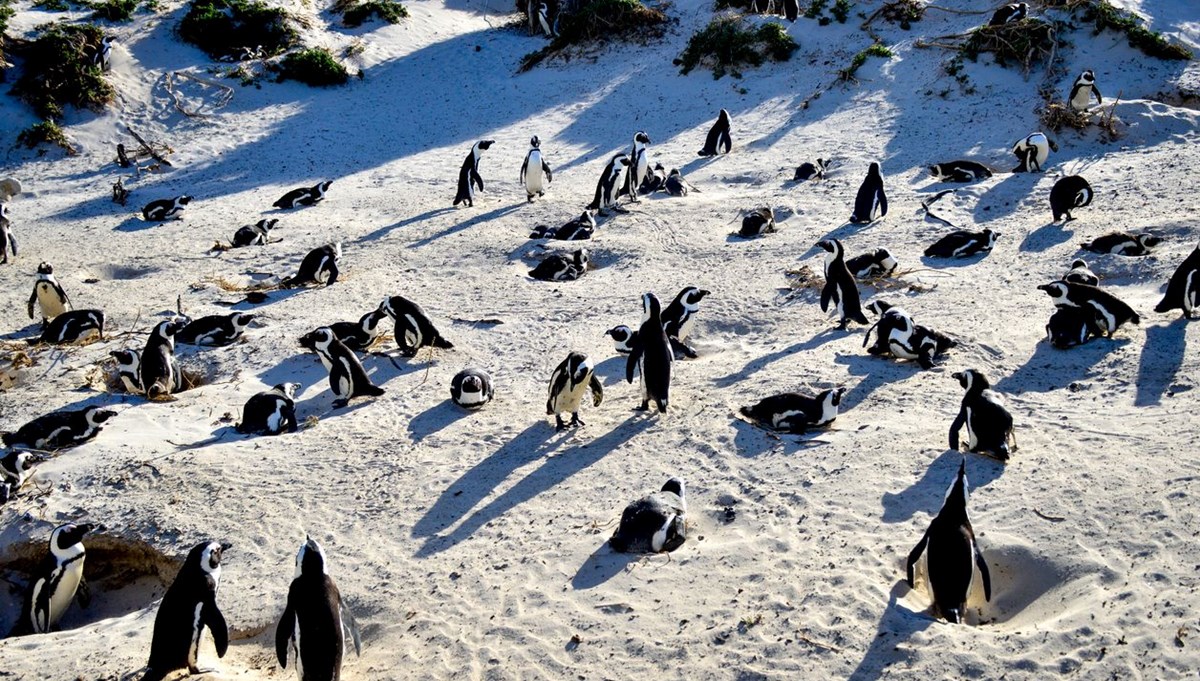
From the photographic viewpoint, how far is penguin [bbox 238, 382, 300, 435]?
7.35m

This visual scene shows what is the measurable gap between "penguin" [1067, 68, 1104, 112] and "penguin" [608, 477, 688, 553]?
11.0m

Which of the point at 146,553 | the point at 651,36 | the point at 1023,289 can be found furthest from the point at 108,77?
the point at 1023,289

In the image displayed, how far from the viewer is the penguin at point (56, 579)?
5.84 meters

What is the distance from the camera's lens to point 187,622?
15.8 feet

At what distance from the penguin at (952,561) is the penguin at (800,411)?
68.7 inches

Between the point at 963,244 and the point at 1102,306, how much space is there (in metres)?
2.56

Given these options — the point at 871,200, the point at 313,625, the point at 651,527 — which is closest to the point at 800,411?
the point at 651,527

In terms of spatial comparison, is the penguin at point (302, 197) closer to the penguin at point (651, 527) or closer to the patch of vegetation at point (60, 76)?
the patch of vegetation at point (60, 76)

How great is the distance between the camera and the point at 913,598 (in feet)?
16.3

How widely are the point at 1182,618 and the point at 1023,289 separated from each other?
5.09m

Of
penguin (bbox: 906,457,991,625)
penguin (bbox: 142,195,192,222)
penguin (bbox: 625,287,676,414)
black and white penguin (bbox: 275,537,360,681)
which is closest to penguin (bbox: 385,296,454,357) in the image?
penguin (bbox: 625,287,676,414)

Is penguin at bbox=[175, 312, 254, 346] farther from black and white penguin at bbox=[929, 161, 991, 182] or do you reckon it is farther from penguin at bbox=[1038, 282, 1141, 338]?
black and white penguin at bbox=[929, 161, 991, 182]

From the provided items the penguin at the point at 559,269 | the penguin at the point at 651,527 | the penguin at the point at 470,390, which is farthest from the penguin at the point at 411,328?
the penguin at the point at 651,527

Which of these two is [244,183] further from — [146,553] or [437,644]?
[437,644]
